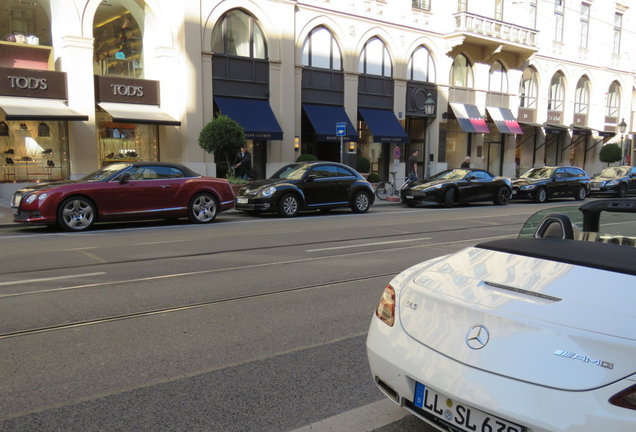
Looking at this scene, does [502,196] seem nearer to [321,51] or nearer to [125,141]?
[321,51]

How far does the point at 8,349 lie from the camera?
13.9 ft

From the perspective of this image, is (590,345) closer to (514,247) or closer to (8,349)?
(514,247)

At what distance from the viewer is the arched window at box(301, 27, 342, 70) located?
24.0 m

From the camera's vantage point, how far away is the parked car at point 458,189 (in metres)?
18.1

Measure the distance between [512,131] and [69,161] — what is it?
996 inches

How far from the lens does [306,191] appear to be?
1492 centimetres

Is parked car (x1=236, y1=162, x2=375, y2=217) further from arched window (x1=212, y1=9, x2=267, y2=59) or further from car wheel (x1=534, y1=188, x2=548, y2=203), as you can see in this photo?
car wheel (x1=534, y1=188, x2=548, y2=203)

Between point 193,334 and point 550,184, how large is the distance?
69.1 ft

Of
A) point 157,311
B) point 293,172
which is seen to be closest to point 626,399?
point 157,311

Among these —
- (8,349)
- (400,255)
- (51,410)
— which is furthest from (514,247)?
(400,255)

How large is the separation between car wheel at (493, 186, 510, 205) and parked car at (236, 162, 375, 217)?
6235 millimetres

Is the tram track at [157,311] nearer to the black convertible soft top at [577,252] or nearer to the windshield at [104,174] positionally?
the black convertible soft top at [577,252]

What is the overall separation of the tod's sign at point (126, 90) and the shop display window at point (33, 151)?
6.09 feet

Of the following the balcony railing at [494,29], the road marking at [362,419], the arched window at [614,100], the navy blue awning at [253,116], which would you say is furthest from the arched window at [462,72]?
the road marking at [362,419]
